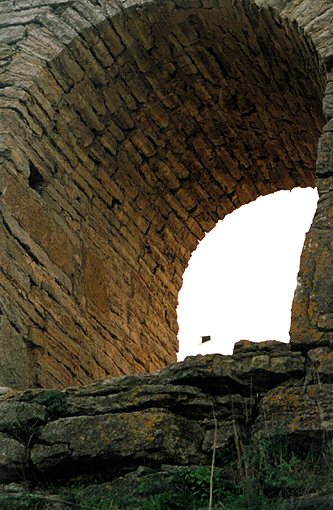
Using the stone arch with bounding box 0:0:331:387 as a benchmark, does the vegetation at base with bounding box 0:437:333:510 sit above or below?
below

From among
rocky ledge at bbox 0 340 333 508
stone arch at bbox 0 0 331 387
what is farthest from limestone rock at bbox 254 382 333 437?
stone arch at bbox 0 0 331 387

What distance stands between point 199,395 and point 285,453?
596 mm

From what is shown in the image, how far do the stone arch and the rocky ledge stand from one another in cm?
121

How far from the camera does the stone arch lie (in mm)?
6434

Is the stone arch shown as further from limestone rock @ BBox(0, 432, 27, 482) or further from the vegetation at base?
the vegetation at base

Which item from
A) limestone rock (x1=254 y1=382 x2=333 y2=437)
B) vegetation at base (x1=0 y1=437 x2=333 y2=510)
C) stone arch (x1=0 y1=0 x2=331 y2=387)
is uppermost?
stone arch (x1=0 y1=0 x2=331 y2=387)

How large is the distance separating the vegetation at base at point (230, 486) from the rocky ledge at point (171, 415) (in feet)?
0.27

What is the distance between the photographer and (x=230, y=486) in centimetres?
404

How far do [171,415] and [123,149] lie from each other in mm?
3143

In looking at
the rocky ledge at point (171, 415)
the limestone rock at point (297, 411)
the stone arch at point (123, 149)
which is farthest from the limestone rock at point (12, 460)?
the stone arch at point (123, 149)

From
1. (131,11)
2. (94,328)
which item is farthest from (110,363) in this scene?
(131,11)

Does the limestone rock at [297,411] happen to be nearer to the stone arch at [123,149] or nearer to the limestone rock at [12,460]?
the limestone rock at [12,460]

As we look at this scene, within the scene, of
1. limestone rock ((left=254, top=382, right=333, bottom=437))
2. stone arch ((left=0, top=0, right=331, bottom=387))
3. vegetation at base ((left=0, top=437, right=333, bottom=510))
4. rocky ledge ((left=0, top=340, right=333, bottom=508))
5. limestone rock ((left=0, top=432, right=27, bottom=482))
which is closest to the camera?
vegetation at base ((left=0, top=437, right=333, bottom=510))

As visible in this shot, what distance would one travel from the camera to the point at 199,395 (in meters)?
4.64
